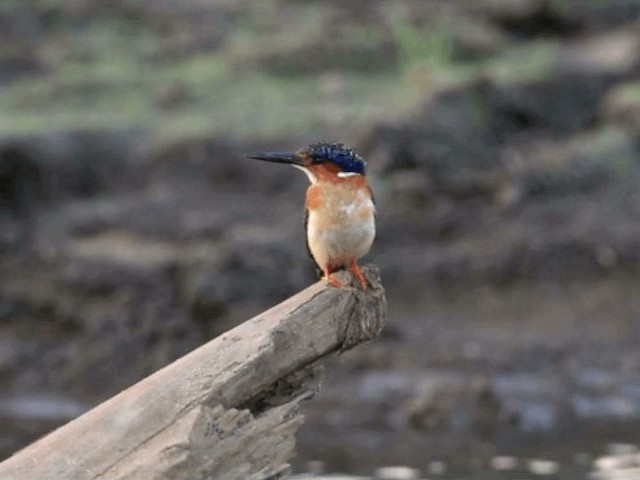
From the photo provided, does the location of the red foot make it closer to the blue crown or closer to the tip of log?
the tip of log

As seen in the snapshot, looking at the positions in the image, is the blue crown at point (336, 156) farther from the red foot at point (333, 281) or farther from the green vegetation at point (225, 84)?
the green vegetation at point (225, 84)

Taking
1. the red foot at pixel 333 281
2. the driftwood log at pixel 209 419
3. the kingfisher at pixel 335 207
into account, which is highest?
the kingfisher at pixel 335 207

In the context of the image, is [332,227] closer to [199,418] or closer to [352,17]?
[199,418]

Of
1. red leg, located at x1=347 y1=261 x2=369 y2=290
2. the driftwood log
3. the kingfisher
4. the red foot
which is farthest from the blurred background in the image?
the driftwood log

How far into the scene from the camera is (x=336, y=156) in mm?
6797

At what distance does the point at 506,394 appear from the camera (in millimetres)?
11844

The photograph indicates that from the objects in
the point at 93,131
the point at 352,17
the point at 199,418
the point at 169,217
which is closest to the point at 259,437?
the point at 199,418

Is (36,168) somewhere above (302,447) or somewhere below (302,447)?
above

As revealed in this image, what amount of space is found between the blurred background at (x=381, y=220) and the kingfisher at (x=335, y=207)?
387 cm

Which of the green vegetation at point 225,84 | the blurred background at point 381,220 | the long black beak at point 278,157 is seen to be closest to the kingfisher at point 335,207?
the long black beak at point 278,157

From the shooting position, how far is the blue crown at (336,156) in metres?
6.80

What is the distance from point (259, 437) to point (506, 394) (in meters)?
6.13

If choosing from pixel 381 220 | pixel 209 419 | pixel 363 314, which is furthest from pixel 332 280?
pixel 381 220

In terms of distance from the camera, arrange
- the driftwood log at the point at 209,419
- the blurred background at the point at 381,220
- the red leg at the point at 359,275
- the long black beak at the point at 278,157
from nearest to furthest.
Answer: the driftwood log at the point at 209,419
the red leg at the point at 359,275
the long black beak at the point at 278,157
the blurred background at the point at 381,220
